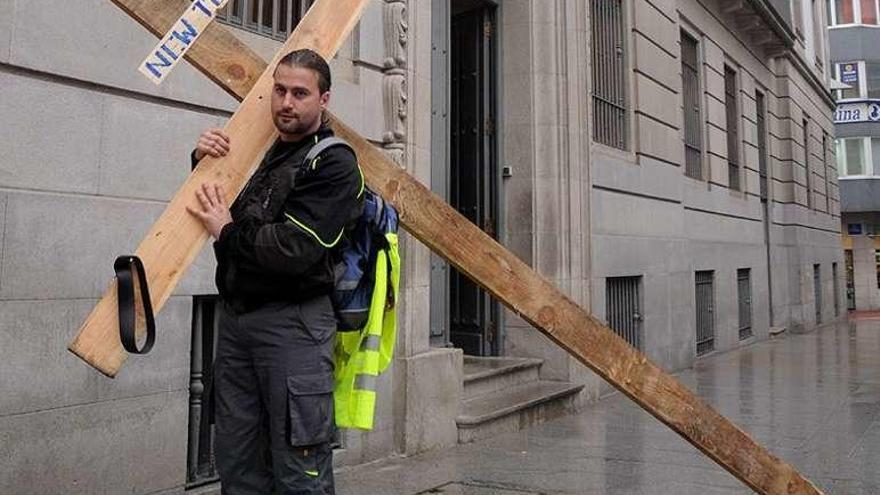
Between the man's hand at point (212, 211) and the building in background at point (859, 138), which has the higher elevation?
the building in background at point (859, 138)

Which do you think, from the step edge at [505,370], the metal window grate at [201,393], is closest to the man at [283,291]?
the metal window grate at [201,393]

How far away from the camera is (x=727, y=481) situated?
17.5ft

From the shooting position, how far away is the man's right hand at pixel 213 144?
228cm

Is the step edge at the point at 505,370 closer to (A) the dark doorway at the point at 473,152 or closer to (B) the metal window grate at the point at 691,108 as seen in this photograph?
(A) the dark doorway at the point at 473,152

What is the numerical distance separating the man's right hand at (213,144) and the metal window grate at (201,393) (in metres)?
2.71

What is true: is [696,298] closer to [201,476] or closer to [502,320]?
[502,320]

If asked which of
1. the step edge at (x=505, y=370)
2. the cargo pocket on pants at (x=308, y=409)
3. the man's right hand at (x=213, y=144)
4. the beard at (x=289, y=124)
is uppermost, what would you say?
the beard at (x=289, y=124)

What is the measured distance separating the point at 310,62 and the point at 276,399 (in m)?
1.11

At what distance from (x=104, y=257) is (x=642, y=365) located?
3033mm

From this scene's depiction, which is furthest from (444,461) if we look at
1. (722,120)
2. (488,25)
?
(722,120)

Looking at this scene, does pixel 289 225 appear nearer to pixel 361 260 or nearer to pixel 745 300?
pixel 361 260

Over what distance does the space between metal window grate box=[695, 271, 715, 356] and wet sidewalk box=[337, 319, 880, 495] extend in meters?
2.75

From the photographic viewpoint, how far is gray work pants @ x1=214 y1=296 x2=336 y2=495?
7.66 feet

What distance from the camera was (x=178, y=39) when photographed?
2.27 meters
